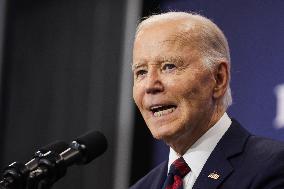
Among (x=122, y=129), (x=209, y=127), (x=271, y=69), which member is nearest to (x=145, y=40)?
(x=209, y=127)

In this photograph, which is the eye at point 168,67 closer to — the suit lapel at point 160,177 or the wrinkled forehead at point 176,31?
the wrinkled forehead at point 176,31

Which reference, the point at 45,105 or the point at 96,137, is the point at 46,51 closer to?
the point at 45,105

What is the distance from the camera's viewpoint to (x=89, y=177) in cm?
368

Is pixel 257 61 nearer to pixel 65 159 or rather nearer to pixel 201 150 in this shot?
pixel 201 150

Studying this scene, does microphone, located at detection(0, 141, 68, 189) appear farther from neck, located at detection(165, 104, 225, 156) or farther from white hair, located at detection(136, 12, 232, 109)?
white hair, located at detection(136, 12, 232, 109)

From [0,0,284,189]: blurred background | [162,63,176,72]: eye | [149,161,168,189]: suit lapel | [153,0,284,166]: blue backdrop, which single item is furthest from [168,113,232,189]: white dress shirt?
[0,0,284,189]: blurred background

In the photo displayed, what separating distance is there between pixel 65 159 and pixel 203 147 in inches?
23.1

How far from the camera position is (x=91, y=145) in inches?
71.8

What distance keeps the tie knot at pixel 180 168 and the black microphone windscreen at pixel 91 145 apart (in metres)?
0.29

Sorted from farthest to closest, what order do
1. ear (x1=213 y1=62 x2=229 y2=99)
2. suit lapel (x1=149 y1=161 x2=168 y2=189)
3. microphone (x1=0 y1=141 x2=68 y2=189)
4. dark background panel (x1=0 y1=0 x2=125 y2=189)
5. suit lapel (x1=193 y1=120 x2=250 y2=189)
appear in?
dark background panel (x1=0 y1=0 x2=125 y2=189), suit lapel (x1=149 y1=161 x2=168 y2=189), ear (x1=213 y1=62 x2=229 y2=99), suit lapel (x1=193 y1=120 x2=250 y2=189), microphone (x1=0 y1=141 x2=68 y2=189)

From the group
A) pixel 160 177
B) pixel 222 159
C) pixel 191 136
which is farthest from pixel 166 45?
pixel 160 177

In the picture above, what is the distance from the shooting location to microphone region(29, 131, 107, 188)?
162 cm

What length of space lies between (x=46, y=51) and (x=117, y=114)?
0.63 m

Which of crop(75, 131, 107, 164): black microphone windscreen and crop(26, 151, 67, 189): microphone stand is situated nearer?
crop(26, 151, 67, 189): microphone stand
